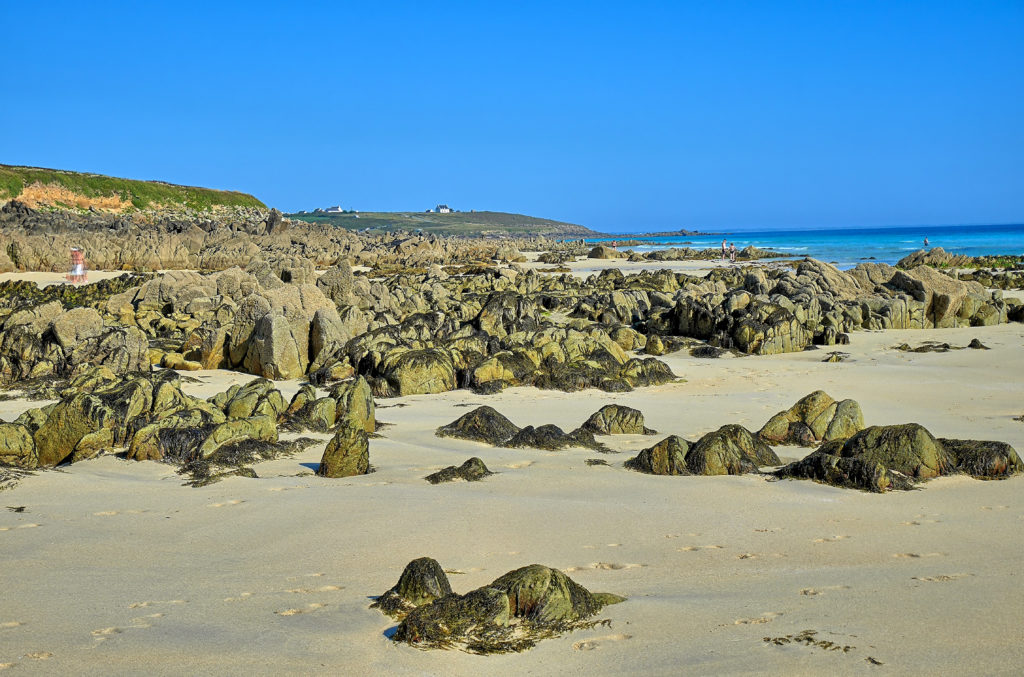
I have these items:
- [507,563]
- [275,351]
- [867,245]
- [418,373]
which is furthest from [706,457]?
[867,245]

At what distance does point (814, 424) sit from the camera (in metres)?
8.03

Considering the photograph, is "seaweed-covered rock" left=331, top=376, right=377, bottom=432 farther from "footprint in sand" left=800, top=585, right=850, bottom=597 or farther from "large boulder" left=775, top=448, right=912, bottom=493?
"footprint in sand" left=800, top=585, right=850, bottom=597

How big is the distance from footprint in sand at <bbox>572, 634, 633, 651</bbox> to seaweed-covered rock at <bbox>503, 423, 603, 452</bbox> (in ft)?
13.3

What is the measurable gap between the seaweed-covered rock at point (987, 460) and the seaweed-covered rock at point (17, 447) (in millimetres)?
7141

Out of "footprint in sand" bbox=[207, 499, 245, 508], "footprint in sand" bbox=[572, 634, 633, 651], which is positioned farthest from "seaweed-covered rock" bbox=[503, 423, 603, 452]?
"footprint in sand" bbox=[572, 634, 633, 651]

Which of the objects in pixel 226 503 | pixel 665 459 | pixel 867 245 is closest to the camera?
pixel 226 503

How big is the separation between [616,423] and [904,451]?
2.74 meters

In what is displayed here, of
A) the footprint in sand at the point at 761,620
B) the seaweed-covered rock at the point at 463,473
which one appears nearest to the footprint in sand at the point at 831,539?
the footprint in sand at the point at 761,620

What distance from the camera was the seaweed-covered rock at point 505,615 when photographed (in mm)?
3553

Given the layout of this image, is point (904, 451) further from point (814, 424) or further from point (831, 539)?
point (831, 539)

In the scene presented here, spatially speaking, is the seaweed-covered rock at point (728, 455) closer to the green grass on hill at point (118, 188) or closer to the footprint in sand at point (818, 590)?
the footprint in sand at point (818, 590)

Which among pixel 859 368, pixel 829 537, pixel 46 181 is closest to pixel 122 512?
pixel 829 537

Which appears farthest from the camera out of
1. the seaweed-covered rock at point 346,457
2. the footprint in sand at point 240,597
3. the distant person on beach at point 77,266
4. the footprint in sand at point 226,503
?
the distant person on beach at point 77,266

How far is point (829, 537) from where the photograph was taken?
5125 mm
